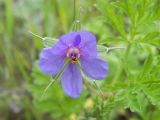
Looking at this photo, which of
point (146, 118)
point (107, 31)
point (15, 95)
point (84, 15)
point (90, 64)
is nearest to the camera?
point (90, 64)

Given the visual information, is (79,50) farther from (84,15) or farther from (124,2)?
(84,15)

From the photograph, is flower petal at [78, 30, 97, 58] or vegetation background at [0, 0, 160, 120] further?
vegetation background at [0, 0, 160, 120]

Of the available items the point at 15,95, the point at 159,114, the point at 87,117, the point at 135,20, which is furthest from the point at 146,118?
the point at 15,95

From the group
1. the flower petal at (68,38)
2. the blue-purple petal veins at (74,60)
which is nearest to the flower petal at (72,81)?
the blue-purple petal veins at (74,60)

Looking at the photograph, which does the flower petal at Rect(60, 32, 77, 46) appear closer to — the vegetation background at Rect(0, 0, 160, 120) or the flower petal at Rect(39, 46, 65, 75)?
the flower petal at Rect(39, 46, 65, 75)

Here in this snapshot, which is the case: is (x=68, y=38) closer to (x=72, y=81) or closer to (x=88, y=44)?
(x=88, y=44)

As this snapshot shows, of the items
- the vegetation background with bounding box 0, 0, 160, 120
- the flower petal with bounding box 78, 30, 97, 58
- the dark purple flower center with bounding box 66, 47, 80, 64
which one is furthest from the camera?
the vegetation background with bounding box 0, 0, 160, 120

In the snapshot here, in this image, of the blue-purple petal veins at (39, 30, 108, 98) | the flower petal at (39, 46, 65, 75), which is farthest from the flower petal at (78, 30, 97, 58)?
the flower petal at (39, 46, 65, 75)

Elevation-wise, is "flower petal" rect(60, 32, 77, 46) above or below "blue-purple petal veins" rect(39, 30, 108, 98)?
above
